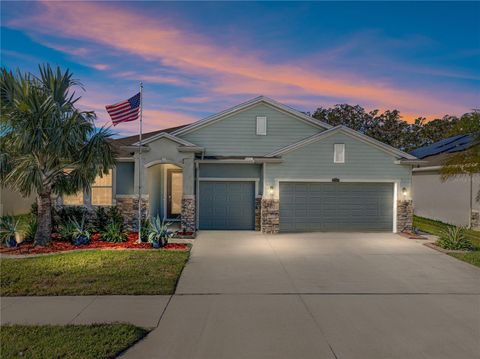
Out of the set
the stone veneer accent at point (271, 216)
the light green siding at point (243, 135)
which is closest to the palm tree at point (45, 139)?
the light green siding at point (243, 135)

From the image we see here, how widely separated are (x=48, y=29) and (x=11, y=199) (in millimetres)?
12543

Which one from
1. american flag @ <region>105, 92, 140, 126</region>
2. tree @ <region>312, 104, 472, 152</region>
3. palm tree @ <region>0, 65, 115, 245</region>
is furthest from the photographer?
tree @ <region>312, 104, 472, 152</region>

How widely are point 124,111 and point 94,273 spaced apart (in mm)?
5855

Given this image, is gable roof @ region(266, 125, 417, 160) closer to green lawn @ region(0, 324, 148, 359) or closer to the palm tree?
the palm tree

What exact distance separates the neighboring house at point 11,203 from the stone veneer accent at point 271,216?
1529 cm

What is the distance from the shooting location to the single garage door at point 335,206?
1443 centimetres

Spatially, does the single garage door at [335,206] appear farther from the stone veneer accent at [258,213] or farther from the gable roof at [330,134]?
the gable roof at [330,134]

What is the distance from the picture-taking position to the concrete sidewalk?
17.6 feet

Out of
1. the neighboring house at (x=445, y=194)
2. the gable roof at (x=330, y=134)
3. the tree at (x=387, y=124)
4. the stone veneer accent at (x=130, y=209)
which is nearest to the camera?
the gable roof at (x=330, y=134)

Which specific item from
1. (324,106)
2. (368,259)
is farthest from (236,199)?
(324,106)

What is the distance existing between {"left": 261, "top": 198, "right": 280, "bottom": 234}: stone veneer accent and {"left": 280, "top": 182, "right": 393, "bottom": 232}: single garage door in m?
0.33

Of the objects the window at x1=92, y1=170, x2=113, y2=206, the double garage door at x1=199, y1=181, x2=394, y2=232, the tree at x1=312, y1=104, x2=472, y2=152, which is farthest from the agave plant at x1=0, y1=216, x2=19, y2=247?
the tree at x1=312, y1=104, x2=472, y2=152

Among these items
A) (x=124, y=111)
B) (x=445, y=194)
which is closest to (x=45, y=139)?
(x=124, y=111)

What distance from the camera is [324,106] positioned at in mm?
40594
